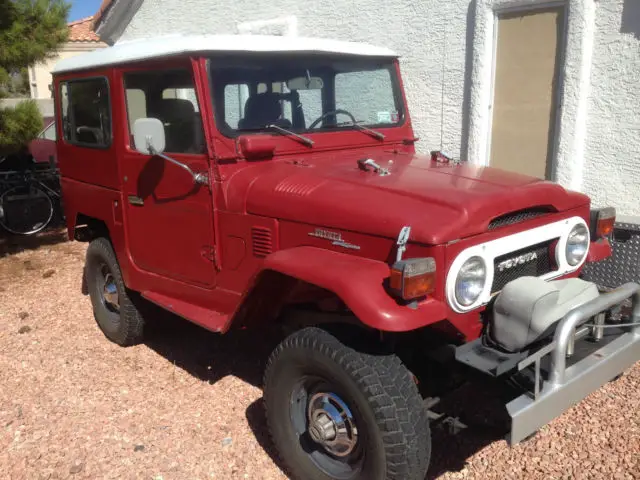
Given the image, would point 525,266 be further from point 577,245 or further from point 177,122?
point 177,122

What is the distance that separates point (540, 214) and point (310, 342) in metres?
1.27

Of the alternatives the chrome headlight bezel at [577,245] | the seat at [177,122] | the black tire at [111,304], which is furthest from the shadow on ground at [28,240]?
the chrome headlight bezel at [577,245]

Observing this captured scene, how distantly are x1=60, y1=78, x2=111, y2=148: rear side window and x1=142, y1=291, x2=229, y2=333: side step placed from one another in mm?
1122

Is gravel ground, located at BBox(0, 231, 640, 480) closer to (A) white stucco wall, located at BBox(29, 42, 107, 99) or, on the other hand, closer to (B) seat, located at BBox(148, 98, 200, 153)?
(B) seat, located at BBox(148, 98, 200, 153)

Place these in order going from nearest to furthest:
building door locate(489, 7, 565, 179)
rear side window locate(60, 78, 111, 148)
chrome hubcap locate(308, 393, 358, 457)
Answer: chrome hubcap locate(308, 393, 358, 457) → rear side window locate(60, 78, 111, 148) → building door locate(489, 7, 565, 179)

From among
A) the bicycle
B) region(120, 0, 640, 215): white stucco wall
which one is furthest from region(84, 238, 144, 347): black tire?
the bicycle

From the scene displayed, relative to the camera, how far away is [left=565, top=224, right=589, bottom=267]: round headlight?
3.16 m

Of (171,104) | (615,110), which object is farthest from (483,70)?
(171,104)

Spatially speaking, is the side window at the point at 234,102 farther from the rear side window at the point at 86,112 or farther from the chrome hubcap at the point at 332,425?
the chrome hubcap at the point at 332,425

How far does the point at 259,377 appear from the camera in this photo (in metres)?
4.12

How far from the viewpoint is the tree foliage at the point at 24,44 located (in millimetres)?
6328

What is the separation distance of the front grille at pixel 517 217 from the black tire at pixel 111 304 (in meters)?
2.81

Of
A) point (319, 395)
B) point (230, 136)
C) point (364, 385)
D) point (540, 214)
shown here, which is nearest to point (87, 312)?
point (230, 136)

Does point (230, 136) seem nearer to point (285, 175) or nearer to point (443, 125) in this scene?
point (285, 175)
